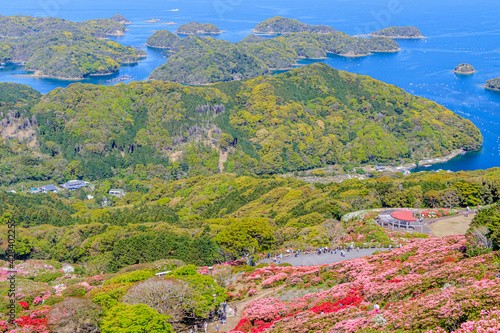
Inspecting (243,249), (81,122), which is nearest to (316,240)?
(243,249)

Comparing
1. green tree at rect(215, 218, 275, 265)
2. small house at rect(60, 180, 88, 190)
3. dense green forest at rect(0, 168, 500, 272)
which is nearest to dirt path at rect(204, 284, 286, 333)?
green tree at rect(215, 218, 275, 265)

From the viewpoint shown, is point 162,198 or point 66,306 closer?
point 66,306

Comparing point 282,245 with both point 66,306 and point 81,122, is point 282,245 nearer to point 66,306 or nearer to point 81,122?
point 66,306

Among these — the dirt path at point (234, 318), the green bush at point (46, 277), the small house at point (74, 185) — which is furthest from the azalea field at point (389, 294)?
the small house at point (74, 185)

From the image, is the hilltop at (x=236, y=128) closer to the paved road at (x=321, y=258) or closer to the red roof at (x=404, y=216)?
the red roof at (x=404, y=216)

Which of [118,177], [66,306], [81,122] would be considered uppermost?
[66,306]

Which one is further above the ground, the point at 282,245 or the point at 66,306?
the point at 66,306
